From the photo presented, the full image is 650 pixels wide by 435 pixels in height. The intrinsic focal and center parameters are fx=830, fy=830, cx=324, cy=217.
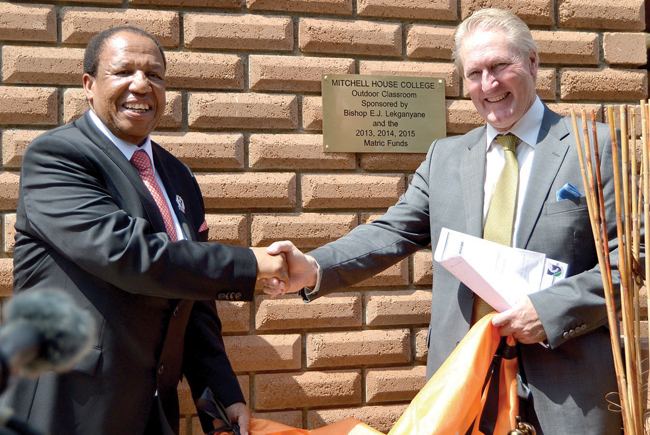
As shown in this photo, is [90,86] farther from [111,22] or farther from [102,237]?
[111,22]

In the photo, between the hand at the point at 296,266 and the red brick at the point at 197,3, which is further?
the red brick at the point at 197,3

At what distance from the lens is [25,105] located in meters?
3.71

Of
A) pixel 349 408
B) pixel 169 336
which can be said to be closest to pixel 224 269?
pixel 169 336

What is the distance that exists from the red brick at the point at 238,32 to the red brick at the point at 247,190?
62cm

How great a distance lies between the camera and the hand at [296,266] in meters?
3.01

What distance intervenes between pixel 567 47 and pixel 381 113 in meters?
1.08

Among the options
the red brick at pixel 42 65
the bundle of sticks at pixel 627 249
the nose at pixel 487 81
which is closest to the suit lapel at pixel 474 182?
the nose at pixel 487 81

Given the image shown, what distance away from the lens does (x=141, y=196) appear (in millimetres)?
2666

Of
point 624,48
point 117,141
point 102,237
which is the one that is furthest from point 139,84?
point 624,48

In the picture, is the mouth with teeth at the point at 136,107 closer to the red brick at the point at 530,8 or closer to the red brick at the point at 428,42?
the red brick at the point at 428,42

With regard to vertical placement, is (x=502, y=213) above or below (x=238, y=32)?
below

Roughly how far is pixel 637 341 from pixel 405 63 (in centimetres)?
220

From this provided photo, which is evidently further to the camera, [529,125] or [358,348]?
[358,348]

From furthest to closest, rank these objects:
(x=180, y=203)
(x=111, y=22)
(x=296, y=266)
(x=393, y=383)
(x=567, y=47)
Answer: (x=567, y=47), (x=393, y=383), (x=111, y=22), (x=296, y=266), (x=180, y=203)
